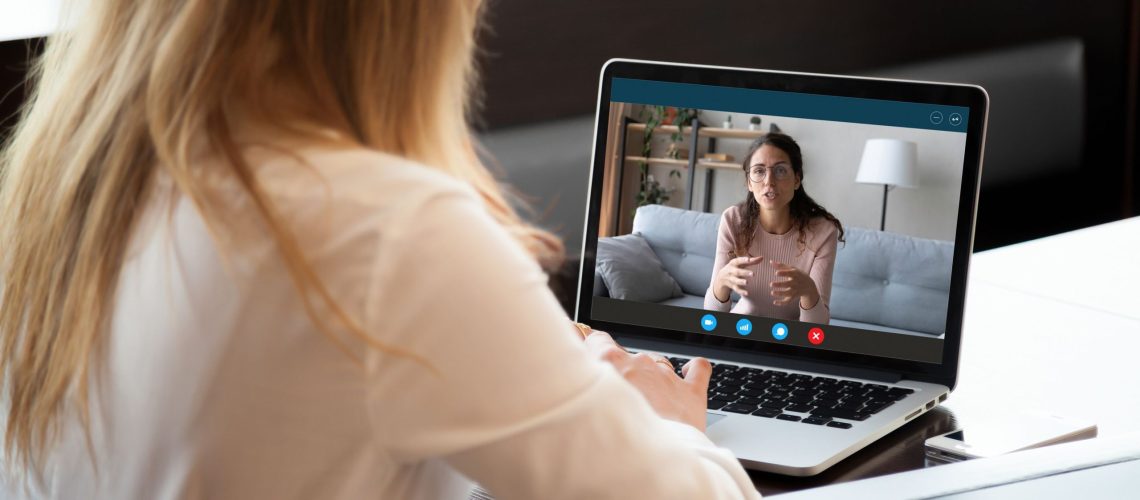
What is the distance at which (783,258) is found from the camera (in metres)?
1.13

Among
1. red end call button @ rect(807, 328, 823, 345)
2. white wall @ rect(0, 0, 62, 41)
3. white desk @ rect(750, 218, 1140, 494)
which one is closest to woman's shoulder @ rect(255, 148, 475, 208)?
white desk @ rect(750, 218, 1140, 494)

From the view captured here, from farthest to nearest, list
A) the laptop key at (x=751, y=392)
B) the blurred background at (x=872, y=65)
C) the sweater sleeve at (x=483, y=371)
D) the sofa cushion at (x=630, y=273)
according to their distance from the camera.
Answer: the blurred background at (x=872, y=65)
the sofa cushion at (x=630, y=273)
the laptop key at (x=751, y=392)
the sweater sleeve at (x=483, y=371)

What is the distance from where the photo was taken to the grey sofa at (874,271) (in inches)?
43.9

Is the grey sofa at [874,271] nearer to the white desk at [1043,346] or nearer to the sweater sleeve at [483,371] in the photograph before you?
the white desk at [1043,346]

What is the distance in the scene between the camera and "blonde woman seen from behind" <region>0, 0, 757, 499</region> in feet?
Result: 1.69

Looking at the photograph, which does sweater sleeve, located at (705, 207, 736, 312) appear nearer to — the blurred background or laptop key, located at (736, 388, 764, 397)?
laptop key, located at (736, 388, 764, 397)

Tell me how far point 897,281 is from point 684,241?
0.22m

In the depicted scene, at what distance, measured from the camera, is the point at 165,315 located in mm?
540

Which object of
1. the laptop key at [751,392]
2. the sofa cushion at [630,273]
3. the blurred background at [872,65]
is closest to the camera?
the laptop key at [751,392]

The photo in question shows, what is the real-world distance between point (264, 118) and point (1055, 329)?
44.2 inches

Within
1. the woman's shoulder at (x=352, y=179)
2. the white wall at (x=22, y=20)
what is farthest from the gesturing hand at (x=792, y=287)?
the white wall at (x=22, y=20)

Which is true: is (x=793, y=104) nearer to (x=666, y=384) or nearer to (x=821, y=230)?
(x=821, y=230)

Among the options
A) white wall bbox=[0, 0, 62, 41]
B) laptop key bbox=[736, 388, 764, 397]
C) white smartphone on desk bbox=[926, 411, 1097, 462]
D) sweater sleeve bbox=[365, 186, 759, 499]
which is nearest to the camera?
sweater sleeve bbox=[365, 186, 759, 499]

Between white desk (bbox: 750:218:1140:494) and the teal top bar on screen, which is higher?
the teal top bar on screen
